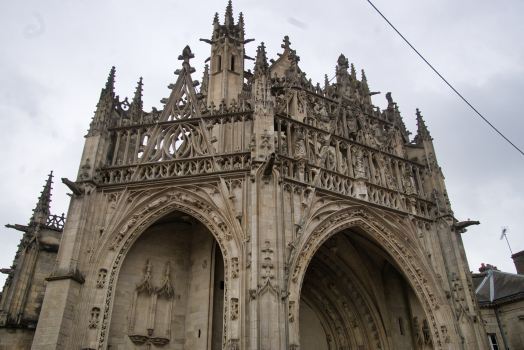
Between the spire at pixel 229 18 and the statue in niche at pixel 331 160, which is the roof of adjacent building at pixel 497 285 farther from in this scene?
Answer: the spire at pixel 229 18

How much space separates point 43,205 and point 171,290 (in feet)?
21.4

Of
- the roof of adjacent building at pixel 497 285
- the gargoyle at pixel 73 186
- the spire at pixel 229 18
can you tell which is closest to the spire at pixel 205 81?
the spire at pixel 229 18

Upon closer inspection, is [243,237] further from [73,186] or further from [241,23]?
[241,23]

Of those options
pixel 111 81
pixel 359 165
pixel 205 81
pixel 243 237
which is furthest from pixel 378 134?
pixel 111 81

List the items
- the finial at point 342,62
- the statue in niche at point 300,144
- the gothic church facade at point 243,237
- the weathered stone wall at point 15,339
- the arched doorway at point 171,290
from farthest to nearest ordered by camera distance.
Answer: the finial at point 342,62 < the statue in niche at point 300,144 < the weathered stone wall at point 15,339 < the arched doorway at point 171,290 < the gothic church facade at point 243,237

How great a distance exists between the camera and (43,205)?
689 inches

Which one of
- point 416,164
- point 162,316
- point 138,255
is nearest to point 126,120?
point 138,255

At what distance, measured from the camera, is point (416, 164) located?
17797mm

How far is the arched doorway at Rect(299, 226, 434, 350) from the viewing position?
53.3 feet

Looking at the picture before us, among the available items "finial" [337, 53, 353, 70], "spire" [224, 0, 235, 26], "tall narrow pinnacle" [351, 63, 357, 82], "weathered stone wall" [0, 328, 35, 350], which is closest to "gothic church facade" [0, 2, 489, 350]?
"weathered stone wall" [0, 328, 35, 350]

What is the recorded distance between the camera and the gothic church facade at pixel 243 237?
40.2 ft

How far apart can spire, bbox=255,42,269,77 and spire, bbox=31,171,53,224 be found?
906 centimetres

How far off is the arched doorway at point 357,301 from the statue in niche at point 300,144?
3.20 metres

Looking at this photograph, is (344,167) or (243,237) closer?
(243,237)
